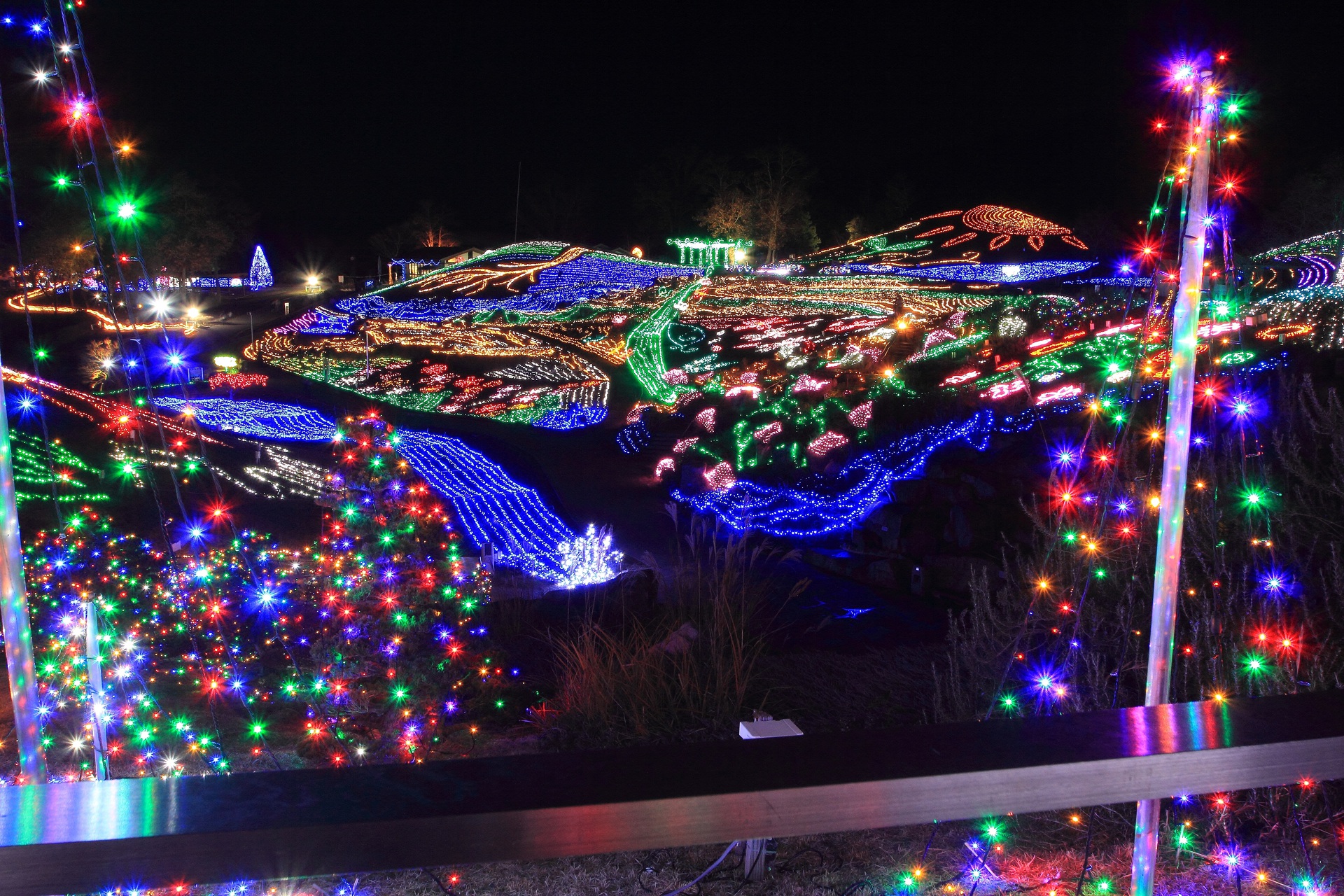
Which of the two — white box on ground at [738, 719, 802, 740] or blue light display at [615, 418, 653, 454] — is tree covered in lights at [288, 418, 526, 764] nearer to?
white box on ground at [738, 719, 802, 740]

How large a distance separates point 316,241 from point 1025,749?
3209 inches

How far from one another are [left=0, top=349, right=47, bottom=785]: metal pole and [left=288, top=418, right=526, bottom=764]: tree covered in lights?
2151mm

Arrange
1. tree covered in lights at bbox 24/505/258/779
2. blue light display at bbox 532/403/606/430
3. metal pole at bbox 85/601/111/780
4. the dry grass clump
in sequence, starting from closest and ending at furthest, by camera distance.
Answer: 1. metal pole at bbox 85/601/111/780
2. tree covered in lights at bbox 24/505/258/779
3. the dry grass clump
4. blue light display at bbox 532/403/606/430

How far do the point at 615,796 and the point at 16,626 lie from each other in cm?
177

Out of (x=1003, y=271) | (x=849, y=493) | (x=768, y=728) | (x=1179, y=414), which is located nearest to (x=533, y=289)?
(x=1003, y=271)

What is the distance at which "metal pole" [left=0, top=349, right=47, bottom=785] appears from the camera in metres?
2.14

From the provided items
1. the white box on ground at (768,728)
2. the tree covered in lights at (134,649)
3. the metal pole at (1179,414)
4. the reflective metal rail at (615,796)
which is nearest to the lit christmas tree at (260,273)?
the tree covered in lights at (134,649)

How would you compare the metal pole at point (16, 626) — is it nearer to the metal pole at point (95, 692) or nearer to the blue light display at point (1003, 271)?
the metal pole at point (95, 692)

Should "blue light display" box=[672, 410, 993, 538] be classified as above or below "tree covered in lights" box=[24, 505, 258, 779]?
above

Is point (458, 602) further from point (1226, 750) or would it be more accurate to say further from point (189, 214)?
point (189, 214)

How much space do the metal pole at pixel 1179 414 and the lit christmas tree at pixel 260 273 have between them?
6356 cm

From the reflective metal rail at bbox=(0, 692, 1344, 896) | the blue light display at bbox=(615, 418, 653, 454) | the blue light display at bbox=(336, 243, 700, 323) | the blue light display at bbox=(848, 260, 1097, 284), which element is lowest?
the reflective metal rail at bbox=(0, 692, 1344, 896)

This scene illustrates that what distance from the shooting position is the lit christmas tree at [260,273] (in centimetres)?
6016

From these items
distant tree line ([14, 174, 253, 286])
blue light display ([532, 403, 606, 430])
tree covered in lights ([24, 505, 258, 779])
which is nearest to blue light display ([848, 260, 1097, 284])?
blue light display ([532, 403, 606, 430])
